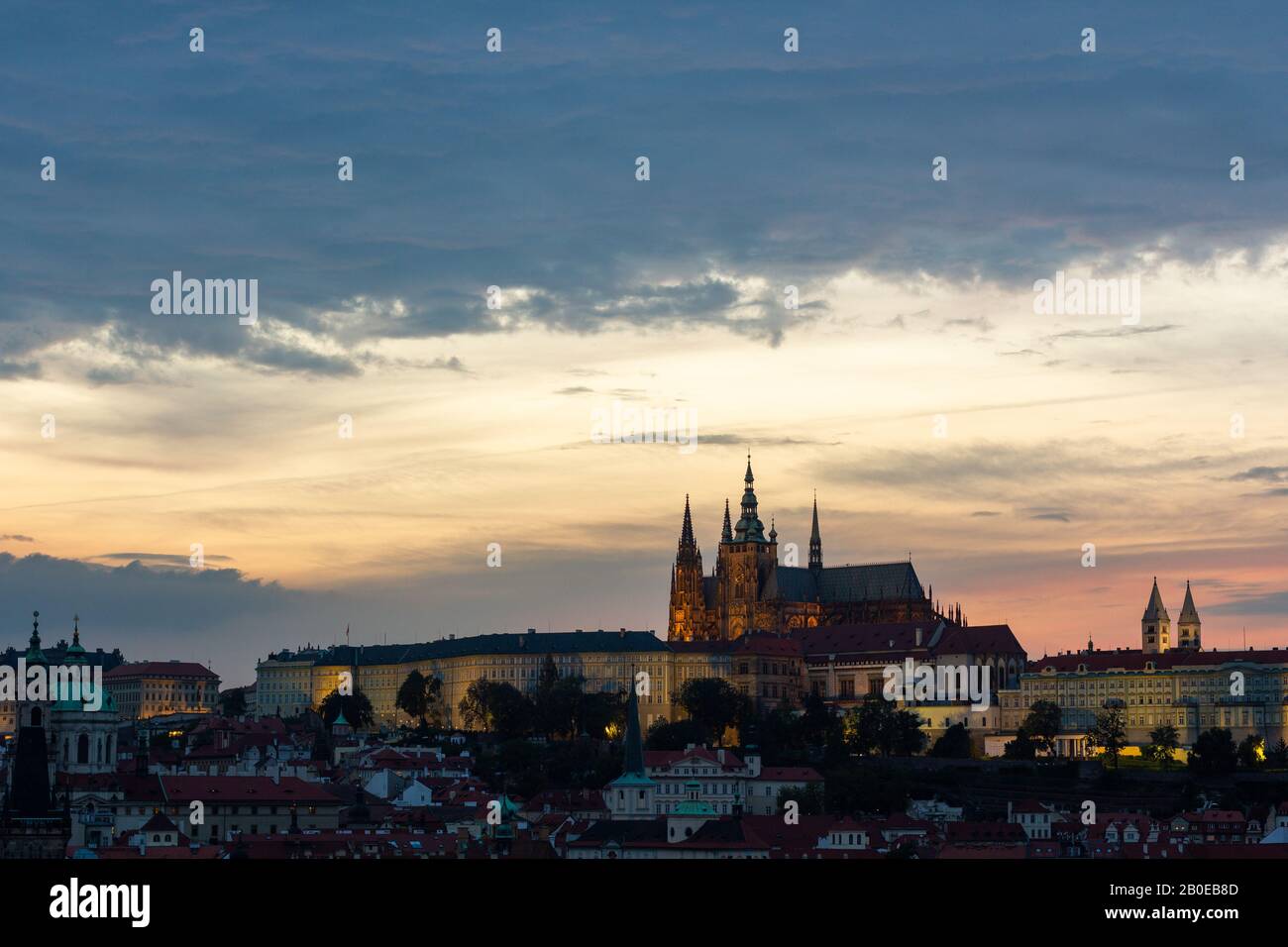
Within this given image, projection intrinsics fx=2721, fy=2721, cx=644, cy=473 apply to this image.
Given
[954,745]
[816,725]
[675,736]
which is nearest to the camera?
[675,736]

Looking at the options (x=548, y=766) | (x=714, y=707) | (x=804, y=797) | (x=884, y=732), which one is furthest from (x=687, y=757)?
(x=714, y=707)

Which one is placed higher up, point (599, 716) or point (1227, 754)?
point (599, 716)

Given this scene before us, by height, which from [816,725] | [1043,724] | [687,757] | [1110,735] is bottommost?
[687,757]

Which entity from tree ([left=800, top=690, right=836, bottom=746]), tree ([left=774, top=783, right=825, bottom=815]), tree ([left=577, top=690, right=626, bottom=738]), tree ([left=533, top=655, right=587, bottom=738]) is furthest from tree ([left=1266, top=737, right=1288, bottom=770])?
tree ([left=533, top=655, right=587, bottom=738])

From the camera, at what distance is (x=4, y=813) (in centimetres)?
8106

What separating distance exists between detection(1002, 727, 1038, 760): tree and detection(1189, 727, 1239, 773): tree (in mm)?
10621

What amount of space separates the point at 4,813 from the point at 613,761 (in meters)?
82.6

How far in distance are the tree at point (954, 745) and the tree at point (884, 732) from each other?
3.84 feet

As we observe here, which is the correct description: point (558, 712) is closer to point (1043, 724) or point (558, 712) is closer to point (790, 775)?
point (790, 775)

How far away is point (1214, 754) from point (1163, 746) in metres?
9.84

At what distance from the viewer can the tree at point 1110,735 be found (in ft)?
582

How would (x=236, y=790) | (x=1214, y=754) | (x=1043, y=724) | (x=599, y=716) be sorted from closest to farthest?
(x=236, y=790)
(x=1214, y=754)
(x=599, y=716)
(x=1043, y=724)

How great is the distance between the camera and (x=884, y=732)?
177m
